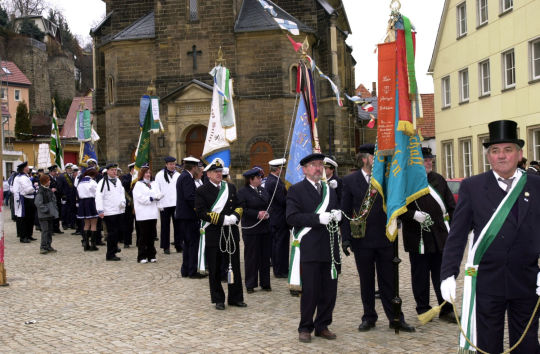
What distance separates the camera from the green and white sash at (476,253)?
4.20 metres

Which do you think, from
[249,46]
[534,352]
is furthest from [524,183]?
[249,46]

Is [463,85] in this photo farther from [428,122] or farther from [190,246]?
[190,246]

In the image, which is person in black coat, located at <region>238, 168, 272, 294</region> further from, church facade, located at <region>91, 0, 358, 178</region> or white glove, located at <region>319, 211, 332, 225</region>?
church facade, located at <region>91, 0, 358, 178</region>

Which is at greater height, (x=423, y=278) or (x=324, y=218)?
(x=324, y=218)

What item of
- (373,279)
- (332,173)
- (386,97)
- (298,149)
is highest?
(386,97)

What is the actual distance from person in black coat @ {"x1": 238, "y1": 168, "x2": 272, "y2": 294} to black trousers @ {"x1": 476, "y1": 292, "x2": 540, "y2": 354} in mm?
5518

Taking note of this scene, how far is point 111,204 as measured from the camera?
13375mm

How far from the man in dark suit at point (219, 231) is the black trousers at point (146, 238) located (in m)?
4.05

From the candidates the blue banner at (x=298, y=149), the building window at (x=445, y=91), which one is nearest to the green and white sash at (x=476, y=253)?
the blue banner at (x=298, y=149)

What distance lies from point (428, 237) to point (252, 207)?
3374 mm

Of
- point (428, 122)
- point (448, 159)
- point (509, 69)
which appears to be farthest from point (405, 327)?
point (428, 122)

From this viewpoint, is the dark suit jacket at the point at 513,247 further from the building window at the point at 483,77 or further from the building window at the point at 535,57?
the building window at the point at 483,77

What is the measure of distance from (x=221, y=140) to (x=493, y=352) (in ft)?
28.4

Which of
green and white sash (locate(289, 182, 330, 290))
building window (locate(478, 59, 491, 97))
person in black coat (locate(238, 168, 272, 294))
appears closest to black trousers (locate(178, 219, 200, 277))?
person in black coat (locate(238, 168, 272, 294))
